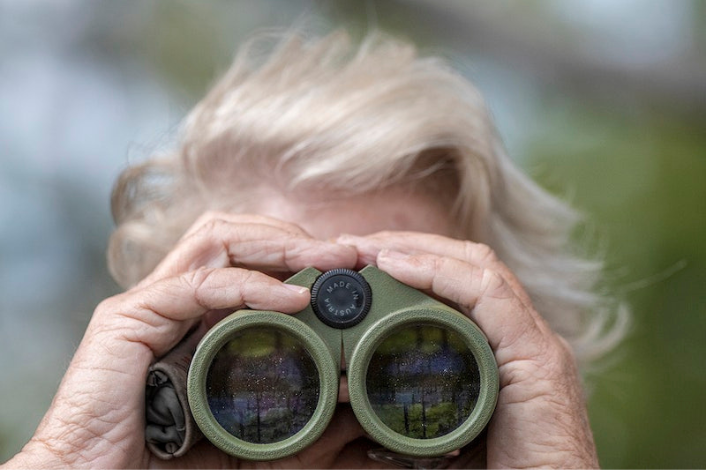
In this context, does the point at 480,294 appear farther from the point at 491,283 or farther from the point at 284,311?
the point at 284,311

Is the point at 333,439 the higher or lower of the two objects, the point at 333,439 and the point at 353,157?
the lower

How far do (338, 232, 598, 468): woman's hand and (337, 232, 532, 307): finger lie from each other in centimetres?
5

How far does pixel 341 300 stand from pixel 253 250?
206mm

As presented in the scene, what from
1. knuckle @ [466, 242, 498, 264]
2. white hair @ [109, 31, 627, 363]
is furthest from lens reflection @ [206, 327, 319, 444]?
white hair @ [109, 31, 627, 363]

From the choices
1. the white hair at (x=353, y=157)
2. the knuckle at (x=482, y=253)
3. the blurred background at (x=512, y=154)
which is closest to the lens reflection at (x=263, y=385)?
the knuckle at (x=482, y=253)

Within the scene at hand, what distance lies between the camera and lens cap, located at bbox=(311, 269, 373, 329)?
1297 millimetres

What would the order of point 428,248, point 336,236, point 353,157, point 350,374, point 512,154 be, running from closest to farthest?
1. point 350,374
2. point 428,248
3. point 336,236
4. point 353,157
5. point 512,154

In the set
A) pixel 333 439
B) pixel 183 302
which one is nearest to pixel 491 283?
pixel 333 439

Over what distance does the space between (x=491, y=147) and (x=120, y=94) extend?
9.58 feet

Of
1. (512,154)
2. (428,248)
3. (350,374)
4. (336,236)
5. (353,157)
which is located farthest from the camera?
(512,154)

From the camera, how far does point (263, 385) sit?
1.28 m

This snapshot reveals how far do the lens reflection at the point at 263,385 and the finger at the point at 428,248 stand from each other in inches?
8.5

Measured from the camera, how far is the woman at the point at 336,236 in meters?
1.30

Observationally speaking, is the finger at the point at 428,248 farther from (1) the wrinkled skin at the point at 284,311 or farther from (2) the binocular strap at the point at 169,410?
(2) the binocular strap at the point at 169,410
